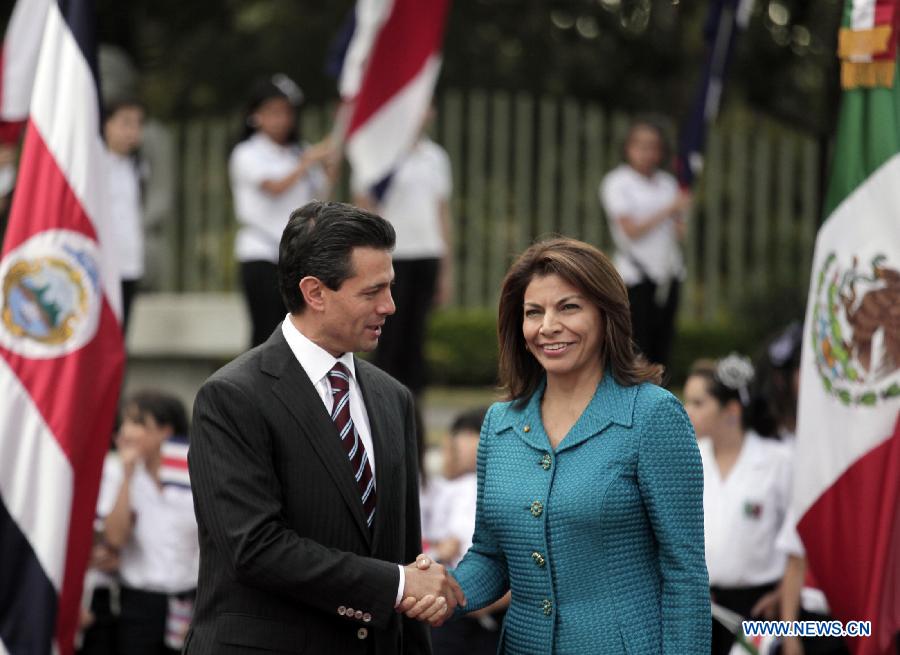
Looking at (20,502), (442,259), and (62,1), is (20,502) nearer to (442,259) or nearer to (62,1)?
(62,1)

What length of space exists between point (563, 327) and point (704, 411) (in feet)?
8.79

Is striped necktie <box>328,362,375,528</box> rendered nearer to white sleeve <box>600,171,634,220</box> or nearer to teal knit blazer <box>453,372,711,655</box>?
teal knit blazer <box>453,372,711,655</box>

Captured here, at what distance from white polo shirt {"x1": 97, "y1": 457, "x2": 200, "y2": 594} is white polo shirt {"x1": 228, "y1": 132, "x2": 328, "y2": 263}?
2132mm

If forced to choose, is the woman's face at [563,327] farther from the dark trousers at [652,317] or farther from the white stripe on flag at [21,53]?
the dark trousers at [652,317]

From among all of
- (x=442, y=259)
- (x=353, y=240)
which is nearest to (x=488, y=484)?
(x=353, y=240)

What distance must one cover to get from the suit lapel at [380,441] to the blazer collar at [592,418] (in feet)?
0.98

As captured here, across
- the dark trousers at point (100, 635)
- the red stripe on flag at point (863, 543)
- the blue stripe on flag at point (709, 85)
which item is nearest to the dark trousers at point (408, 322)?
the blue stripe on flag at point (709, 85)

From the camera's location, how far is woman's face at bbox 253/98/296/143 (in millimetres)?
7977

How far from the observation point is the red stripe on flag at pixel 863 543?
500 cm

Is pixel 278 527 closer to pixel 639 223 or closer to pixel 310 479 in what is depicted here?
pixel 310 479

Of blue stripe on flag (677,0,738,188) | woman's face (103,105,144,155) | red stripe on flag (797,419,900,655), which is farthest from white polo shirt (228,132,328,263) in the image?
red stripe on flag (797,419,900,655)

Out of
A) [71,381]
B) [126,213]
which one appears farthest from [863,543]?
[126,213]

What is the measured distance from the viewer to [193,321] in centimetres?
1159

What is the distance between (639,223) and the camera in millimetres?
8734
